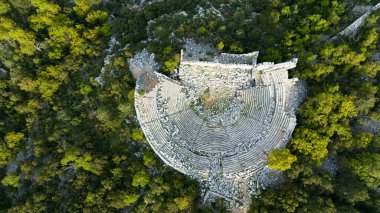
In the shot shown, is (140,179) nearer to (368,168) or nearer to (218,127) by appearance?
(218,127)

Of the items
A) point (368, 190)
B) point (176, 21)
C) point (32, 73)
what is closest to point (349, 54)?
point (368, 190)

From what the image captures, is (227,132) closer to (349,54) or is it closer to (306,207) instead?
(306,207)

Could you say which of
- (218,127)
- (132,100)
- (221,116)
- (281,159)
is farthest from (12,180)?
(281,159)

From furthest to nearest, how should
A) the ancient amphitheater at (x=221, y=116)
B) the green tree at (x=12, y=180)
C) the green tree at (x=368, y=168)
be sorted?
the green tree at (x=12, y=180) < the ancient amphitheater at (x=221, y=116) < the green tree at (x=368, y=168)

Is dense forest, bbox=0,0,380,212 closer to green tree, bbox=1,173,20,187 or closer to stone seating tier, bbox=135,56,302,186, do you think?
green tree, bbox=1,173,20,187

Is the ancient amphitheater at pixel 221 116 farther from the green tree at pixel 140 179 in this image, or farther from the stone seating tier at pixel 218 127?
the green tree at pixel 140 179

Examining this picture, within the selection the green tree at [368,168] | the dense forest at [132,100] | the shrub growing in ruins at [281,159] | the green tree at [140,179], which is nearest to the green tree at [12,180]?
the dense forest at [132,100]
